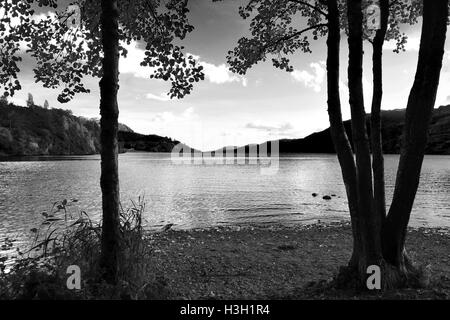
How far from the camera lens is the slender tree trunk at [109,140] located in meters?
7.57

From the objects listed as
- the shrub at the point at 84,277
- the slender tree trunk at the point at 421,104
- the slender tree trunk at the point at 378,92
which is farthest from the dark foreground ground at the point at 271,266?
the slender tree trunk at the point at 378,92

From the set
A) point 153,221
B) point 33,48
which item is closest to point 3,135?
point 153,221

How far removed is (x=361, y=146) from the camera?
862cm

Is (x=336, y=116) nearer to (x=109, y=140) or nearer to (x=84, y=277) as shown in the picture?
(x=109, y=140)

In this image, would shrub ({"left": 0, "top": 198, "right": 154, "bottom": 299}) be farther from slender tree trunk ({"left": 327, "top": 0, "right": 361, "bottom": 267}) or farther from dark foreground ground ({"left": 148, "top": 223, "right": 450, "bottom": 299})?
slender tree trunk ({"left": 327, "top": 0, "right": 361, "bottom": 267})

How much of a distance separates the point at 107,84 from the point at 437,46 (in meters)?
7.23

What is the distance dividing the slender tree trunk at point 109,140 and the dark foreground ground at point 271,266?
1269 millimetres

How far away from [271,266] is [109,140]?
7.38m

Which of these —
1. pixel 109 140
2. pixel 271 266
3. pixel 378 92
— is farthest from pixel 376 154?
pixel 109 140

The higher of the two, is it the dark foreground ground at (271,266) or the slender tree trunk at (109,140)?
the slender tree trunk at (109,140)

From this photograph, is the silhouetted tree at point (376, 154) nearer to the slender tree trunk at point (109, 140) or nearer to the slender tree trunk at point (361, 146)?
the slender tree trunk at point (361, 146)

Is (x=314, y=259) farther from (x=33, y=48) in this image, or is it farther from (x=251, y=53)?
(x=33, y=48)

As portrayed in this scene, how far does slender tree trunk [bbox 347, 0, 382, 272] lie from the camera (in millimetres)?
8508

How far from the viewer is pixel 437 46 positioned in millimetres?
7988
